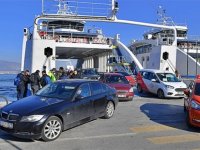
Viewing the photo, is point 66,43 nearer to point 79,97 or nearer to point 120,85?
point 120,85

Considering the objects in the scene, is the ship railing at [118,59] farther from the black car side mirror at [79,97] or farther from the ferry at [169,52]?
the black car side mirror at [79,97]

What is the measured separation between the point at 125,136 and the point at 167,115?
4.01 m

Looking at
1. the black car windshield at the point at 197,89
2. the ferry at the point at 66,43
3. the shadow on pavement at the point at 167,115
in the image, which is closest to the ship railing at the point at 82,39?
the ferry at the point at 66,43

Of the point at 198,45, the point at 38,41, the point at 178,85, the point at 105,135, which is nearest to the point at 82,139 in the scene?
the point at 105,135

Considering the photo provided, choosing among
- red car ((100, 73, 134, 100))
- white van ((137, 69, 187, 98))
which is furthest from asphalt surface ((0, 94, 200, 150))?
white van ((137, 69, 187, 98))

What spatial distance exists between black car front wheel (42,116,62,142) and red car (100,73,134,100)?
7.81 meters

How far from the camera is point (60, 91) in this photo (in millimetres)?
9141

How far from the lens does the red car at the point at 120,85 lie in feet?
51.3

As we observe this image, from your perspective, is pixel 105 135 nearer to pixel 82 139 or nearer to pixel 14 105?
pixel 82 139

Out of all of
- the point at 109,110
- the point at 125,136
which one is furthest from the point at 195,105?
the point at 109,110

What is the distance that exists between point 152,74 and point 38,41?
27.5 ft

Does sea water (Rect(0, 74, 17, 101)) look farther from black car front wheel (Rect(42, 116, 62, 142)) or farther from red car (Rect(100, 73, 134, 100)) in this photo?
black car front wheel (Rect(42, 116, 62, 142))

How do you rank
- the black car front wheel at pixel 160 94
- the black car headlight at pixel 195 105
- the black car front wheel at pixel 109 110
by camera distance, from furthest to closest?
the black car front wheel at pixel 160 94 → the black car front wheel at pixel 109 110 → the black car headlight at pixel 195 105

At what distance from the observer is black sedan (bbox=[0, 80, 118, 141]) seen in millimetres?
7452
